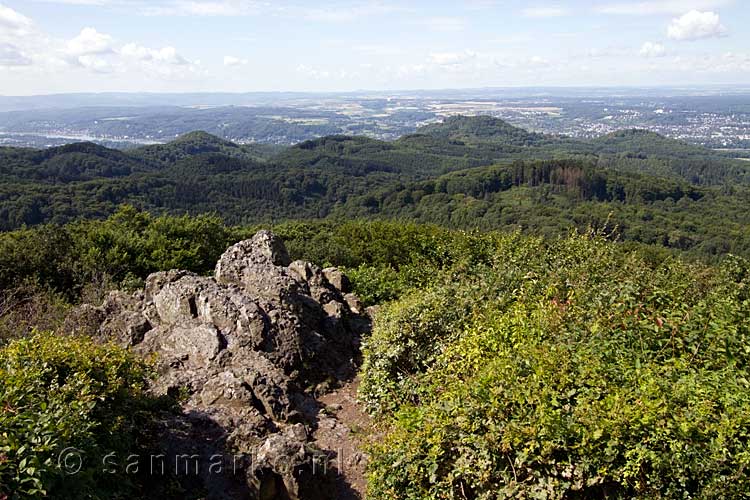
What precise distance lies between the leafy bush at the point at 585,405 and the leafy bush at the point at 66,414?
2.90m

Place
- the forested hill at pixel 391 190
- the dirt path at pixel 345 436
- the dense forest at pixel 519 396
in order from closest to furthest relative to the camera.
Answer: the dense forest at pixel 519 396 → the dirt path at pixel 345 436 → the forested hill at pixel 391 190

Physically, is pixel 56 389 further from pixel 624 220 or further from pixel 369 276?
pixel 624 220

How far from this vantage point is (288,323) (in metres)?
9.77

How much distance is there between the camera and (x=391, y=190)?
368 feet

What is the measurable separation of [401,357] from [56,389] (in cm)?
496

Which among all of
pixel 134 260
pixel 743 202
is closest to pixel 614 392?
pixel 134 260

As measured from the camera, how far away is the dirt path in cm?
695

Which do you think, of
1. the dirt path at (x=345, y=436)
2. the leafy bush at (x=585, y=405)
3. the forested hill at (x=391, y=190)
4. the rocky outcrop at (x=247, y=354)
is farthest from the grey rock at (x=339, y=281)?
the forested hill at (x=391, y=190)

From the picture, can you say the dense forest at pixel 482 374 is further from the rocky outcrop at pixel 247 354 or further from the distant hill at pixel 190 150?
the distant hill at pixel 190 150

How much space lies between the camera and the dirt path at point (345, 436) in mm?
6949

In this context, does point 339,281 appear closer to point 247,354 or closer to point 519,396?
point 247,354

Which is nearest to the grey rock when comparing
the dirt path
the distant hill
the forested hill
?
the dirt path

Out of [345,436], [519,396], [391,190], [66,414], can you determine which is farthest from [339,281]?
[391,190]

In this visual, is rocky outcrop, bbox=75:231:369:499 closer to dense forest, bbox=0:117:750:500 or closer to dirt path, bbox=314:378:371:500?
Answer: dirt path, bbox=314:378:371:500
